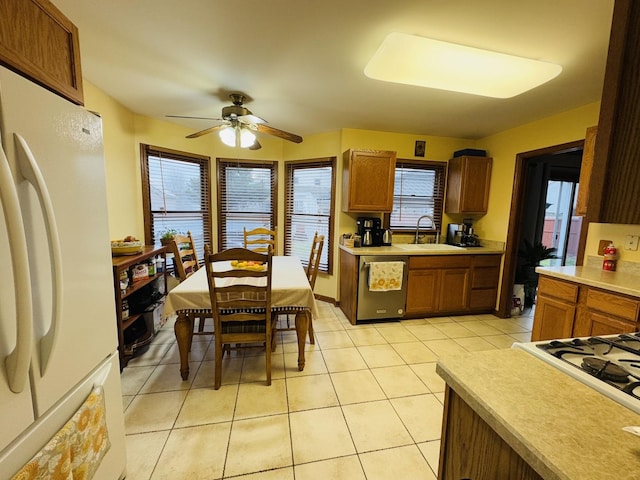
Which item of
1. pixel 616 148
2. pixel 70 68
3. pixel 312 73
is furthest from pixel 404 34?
pixel 70 68

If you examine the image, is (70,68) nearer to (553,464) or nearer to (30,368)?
(30,368)

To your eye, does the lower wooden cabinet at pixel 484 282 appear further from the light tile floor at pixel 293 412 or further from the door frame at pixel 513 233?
the light tile floor at pixel 293 412

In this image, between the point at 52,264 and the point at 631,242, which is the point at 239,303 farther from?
the point at 631,242

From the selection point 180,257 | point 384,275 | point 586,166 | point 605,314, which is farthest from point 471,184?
point 180,257

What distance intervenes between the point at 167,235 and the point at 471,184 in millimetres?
3875

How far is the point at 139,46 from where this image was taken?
175 centimetres

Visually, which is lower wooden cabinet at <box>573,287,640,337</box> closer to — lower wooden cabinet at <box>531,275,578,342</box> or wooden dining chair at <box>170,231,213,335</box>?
lower wooden cabinet at <box>531,275,578,342</box>

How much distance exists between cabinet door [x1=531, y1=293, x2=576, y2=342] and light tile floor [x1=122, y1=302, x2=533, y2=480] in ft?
1.80

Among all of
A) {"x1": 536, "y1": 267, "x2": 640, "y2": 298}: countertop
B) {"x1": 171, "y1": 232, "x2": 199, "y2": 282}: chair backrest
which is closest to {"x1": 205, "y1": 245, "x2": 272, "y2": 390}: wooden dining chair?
{"x1": 171, "y1": 232, "x2": 199, "y2": 282}: chair backrest

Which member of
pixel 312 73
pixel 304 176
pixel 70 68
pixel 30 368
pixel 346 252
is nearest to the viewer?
pixel 30 368

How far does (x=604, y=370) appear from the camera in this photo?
0.78 m

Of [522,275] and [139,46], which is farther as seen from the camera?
[522,275]

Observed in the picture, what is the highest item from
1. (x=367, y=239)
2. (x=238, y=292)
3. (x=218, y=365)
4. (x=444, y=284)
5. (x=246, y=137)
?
(x=246, y=137)

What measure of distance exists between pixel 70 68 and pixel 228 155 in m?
2.85
